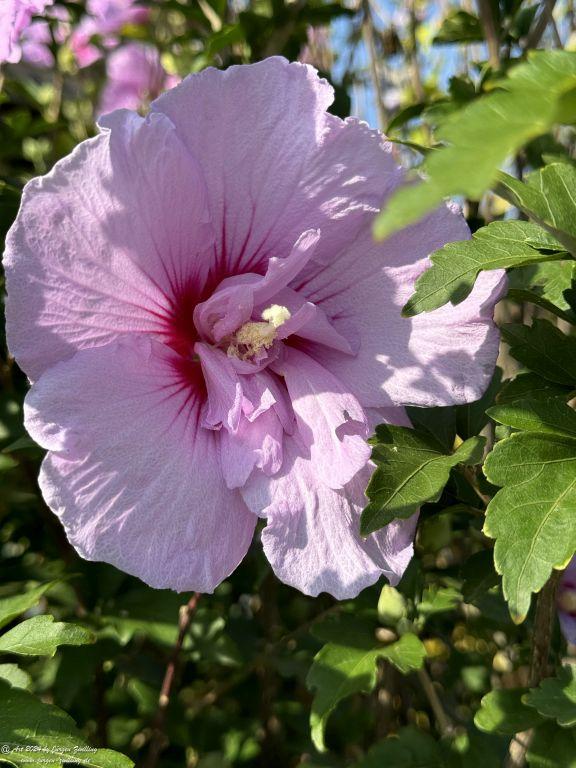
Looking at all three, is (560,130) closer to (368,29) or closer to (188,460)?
(368,29)

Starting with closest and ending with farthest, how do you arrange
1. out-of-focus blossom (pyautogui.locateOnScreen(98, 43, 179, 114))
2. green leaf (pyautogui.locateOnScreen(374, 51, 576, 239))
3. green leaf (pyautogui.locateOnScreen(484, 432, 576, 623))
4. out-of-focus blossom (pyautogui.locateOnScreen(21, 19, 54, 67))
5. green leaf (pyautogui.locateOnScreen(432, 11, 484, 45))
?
green leaf (pyautogui.locateOnScreen(374, 51, 576, 239)), green leaf (pyautogui.locateOnScreen(484, 432, 576, 623)), green leaf (pyautogui.locateOnScreen(432, 11, 484, 45)), out-of-focus blossom (pyautogui.locateOnScreen(21, 19, 54, 67)), out-of-focus blossom (pyautogui.locateOnScreen(98, 43, 179, 114))

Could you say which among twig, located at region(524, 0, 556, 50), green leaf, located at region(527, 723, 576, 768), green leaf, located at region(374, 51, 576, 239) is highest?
green leaf, located at region(374, 51, 576, 239)

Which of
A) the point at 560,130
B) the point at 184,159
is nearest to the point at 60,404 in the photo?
the point at 184,159

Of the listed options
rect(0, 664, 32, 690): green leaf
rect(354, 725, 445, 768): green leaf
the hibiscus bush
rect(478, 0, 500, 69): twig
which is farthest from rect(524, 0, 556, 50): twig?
rect(0, 664, 32, 690): green leaf

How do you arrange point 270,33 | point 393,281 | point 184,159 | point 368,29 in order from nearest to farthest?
point 184,159 < point 393,281 < point 270,33 < point 368,29

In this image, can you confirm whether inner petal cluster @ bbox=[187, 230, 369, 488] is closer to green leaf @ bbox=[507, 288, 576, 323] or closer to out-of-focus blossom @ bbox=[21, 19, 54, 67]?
green leaf @ bbox=[507, 288, 576, 323]

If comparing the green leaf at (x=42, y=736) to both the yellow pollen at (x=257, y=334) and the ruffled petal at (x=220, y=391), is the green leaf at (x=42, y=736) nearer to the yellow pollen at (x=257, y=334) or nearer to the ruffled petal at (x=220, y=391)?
the ruffled petal at (x=220, y=391)
